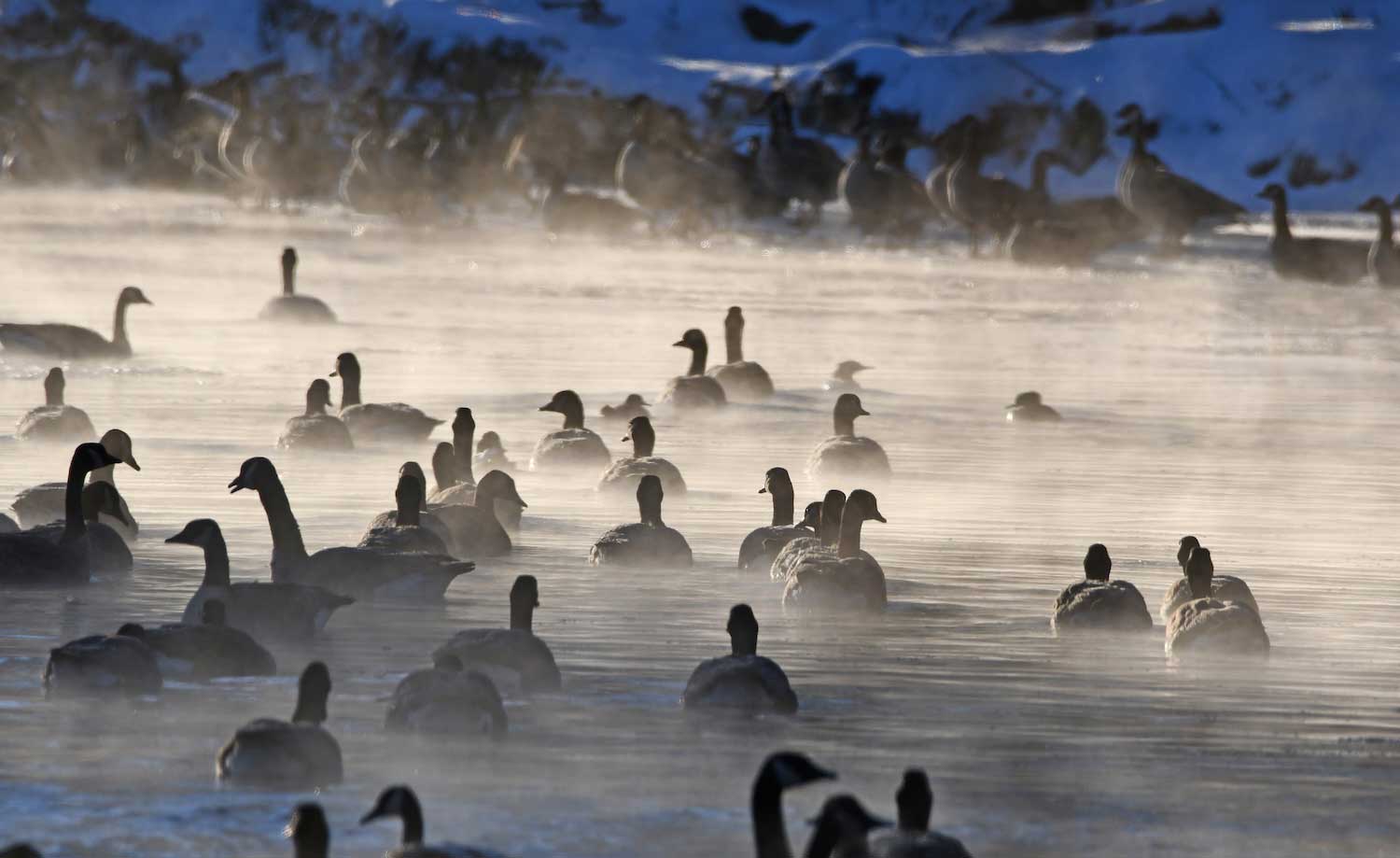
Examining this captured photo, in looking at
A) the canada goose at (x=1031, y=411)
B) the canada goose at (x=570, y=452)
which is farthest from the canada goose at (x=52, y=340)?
the canada goose at (x=1031, y=411)

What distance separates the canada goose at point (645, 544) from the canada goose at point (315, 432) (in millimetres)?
4813

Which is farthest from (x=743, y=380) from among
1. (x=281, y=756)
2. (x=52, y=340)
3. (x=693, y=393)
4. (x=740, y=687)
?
(x=281, y=756)

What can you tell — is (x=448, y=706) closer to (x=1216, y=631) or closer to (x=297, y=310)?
(x=1216, y=631)

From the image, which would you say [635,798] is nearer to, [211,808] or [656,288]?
[211,808]

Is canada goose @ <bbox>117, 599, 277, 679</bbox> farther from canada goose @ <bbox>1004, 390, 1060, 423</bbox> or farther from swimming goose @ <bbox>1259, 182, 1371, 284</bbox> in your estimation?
swimming goose @ <bbox>1259, 182, 1371, 284</bbox>

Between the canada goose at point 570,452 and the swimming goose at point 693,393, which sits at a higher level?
the swimming goose at point 693,393

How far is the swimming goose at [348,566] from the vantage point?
12320 millimetres

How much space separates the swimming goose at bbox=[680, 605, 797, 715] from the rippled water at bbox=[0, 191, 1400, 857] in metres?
0.12

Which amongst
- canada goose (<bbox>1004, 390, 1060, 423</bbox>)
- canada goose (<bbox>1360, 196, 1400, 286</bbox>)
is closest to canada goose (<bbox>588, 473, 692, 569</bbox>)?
canada goose (<bbox>1004, 390, 1060, 423</bbox>)

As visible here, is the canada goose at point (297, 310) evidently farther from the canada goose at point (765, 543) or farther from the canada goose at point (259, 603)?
the canada goose at point (259, 603)

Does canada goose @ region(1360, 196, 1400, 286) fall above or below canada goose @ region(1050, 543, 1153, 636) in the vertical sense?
above

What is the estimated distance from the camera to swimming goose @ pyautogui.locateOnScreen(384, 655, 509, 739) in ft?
30.7

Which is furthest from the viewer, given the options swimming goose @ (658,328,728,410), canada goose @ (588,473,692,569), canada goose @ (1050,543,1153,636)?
swimming goose @ (658,328,728,410)

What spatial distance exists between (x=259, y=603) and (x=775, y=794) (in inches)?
205
